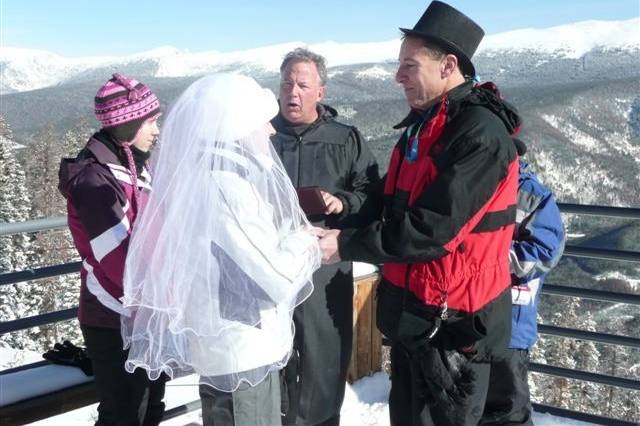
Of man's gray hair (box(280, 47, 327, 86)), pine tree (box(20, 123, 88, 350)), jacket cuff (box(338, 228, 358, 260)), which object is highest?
man's gray hair (box(280, 47, 327, 86))

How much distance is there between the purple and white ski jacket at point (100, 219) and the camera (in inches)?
92.0

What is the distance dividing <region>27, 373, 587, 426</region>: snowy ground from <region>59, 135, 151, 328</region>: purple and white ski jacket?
1396mm

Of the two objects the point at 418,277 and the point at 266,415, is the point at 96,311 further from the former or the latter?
the point at 418,277

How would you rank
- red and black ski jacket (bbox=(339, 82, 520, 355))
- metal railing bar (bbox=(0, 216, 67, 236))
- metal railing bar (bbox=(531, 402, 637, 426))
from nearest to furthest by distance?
red and black ski jacket (bbox=(339, 82, 520, 355)) → metal railing bar (bbox=(0, 216, 67, 236)) → metal railing bar (bbox=(531, 402, 637, 426))

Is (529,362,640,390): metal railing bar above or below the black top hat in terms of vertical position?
below

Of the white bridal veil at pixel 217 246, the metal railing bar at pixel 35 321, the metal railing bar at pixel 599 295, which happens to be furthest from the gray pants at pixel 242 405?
the metal railing bar at pixel 599 295

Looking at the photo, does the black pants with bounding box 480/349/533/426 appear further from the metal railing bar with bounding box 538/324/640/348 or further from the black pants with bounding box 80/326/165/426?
the black pants with bounding box 80/326/165/426

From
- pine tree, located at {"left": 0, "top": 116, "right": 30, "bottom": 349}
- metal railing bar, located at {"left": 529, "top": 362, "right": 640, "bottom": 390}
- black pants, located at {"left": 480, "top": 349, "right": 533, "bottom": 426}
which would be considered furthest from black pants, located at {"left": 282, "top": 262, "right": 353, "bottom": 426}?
pine tree, located at {"left": 0, "top": 116, "right": 30, "bottom": 349}

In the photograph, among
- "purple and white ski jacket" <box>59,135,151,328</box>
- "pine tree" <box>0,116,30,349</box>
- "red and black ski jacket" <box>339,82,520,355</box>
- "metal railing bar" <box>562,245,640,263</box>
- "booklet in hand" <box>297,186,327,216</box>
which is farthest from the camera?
"pine tree" <box>0,116,30,349</box>

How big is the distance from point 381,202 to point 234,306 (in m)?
1.09

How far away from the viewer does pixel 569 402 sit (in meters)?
27.4

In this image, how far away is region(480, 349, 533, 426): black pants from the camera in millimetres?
2436

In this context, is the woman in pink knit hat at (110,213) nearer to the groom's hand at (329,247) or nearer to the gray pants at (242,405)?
the gray pants at (242,405)

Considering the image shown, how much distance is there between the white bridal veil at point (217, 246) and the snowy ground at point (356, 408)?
5.83 feet
